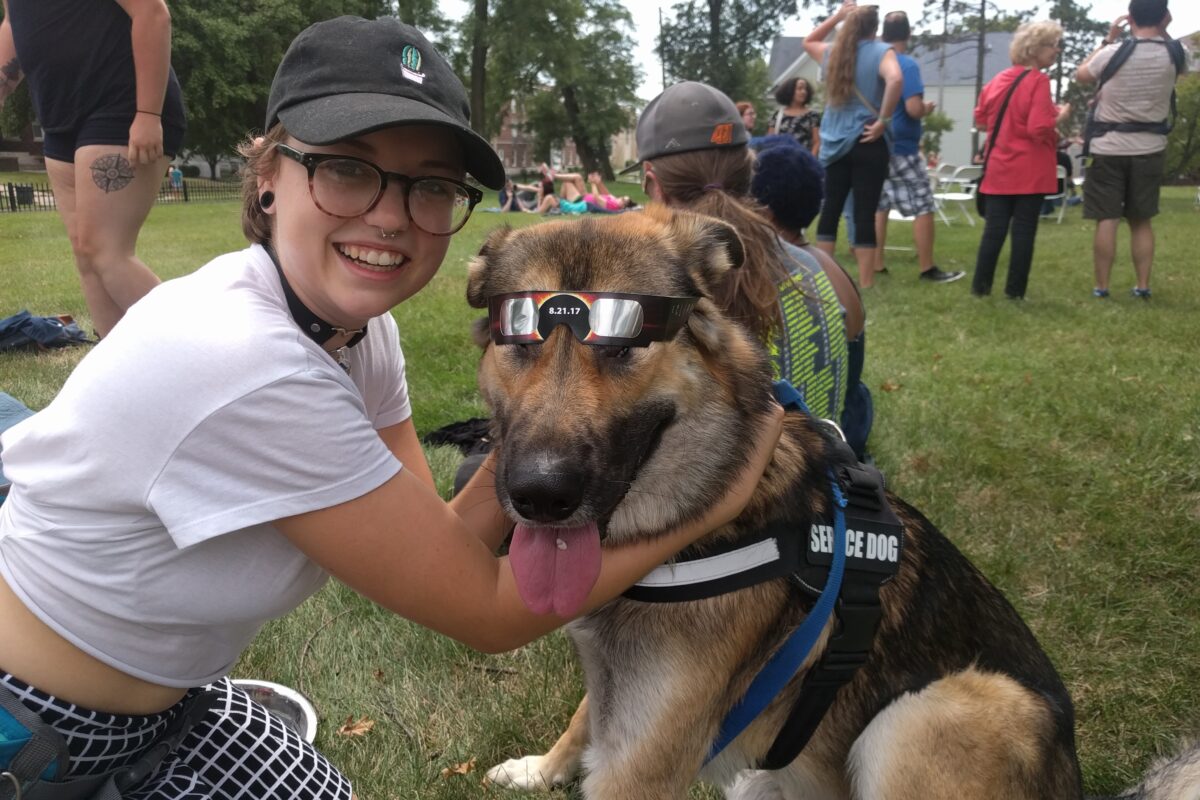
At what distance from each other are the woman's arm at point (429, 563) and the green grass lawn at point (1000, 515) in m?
1.10

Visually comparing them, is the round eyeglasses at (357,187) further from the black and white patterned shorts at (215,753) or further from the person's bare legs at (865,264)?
the person's bare legs at (865,264)

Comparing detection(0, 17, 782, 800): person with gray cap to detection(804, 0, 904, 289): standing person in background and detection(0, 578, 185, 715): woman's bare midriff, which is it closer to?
detection(0, 578, 185, 715): woman's bare midriff

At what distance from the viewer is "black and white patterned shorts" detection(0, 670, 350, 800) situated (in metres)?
1.74

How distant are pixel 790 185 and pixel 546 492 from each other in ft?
8.45

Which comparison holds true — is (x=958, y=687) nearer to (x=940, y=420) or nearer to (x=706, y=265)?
(x=706, y=265)

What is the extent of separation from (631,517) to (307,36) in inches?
57.1

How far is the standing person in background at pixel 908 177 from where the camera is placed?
9.70 m

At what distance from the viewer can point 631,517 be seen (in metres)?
2.00

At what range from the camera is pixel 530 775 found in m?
2.59

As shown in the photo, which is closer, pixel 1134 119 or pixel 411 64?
pixel 411 64

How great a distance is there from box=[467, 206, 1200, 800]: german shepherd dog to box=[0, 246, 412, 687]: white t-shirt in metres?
0.42

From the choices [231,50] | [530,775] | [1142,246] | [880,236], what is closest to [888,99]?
[880,236]

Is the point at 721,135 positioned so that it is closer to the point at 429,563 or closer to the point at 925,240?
the point at 429,563

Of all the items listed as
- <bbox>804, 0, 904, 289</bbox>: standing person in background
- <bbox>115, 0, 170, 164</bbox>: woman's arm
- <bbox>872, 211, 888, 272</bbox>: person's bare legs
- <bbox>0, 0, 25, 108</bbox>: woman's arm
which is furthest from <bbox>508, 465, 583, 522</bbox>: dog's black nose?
<bbox>872, 211, 888, 272</bbox>: person's bare legs
